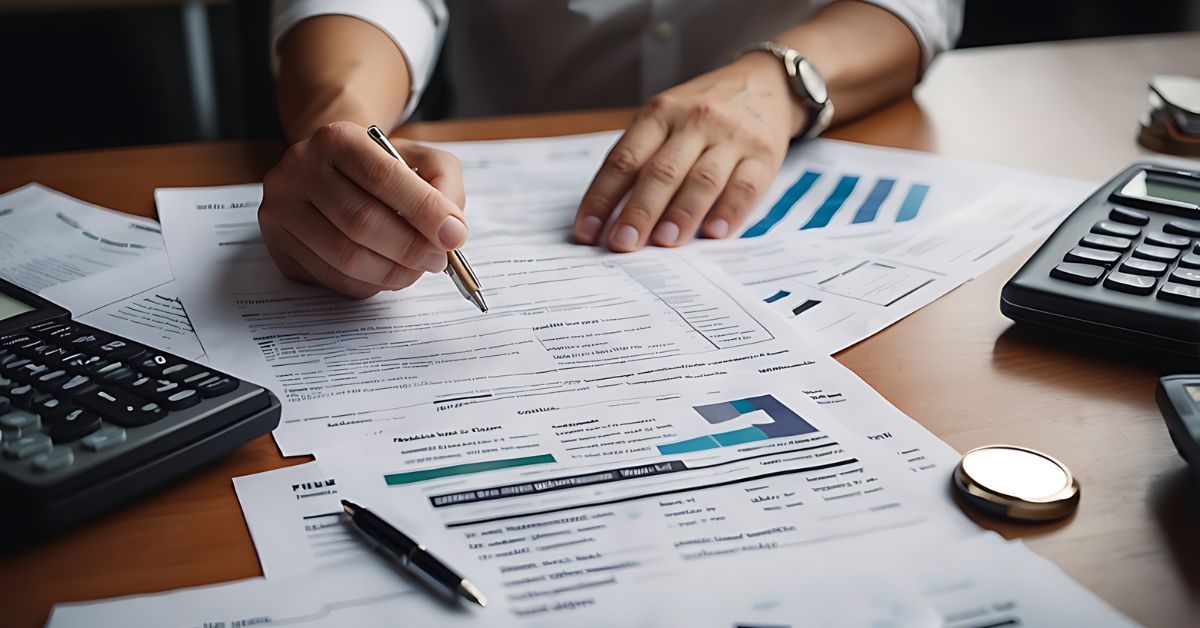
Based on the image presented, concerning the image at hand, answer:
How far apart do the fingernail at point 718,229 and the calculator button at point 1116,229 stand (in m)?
0.21

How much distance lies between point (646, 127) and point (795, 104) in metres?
0.14

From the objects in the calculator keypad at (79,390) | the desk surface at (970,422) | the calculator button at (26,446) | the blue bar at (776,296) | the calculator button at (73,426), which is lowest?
the blue bar at (776,296)

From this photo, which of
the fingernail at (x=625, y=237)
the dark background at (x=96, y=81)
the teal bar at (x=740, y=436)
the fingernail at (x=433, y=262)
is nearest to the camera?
the teal bar at (x=740, y=436)

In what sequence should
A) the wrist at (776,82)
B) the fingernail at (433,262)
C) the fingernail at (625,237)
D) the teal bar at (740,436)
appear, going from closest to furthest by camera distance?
1. the teal bar at (740,436)
2. the fingernail at (433,262)
3. the fingernail at (625,237)
4. the wrist at (776,82)

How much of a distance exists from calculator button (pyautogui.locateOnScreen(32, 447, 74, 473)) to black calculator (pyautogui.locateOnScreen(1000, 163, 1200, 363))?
43 cm

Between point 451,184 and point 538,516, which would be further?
point 451,184

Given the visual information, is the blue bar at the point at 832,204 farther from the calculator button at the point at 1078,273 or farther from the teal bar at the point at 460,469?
the teal bar at the point at 460,469

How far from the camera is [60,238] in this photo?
25.9 inches

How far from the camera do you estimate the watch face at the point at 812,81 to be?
809 mm

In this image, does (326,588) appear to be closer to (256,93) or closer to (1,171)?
(1,171)

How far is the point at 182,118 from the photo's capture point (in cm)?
223

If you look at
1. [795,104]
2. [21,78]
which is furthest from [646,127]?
[21,78]

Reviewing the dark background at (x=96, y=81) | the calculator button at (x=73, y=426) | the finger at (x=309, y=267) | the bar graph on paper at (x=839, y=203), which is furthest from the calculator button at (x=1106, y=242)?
the dark background at (x=96, y=81)

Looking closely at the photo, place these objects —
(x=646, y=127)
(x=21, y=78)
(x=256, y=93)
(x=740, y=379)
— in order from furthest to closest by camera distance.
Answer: (x=21, y=78) → (x=256, y=93) → (x=646, y=127) → (x=740, y=379)
